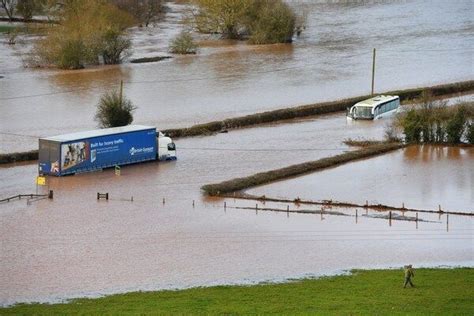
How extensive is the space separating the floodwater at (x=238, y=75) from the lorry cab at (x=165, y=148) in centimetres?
366

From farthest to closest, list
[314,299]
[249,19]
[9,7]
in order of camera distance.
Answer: [9,7]
[249,19]
[314,299]

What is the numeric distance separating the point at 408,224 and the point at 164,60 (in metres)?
27.6

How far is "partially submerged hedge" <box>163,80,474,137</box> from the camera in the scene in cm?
3453

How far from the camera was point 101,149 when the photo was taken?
29.8m

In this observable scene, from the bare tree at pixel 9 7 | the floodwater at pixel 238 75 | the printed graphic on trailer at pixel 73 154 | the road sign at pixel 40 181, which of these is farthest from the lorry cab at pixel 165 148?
the bare tree at pixel 9 7

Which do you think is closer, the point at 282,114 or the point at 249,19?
the point at 282,114

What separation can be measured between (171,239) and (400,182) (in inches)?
279

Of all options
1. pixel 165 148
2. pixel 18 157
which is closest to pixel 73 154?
pixel 18 157

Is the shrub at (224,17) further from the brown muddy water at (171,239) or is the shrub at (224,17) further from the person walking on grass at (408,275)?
the person walking on grass at (408,275)

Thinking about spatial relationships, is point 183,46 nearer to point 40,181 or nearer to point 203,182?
point 203,182

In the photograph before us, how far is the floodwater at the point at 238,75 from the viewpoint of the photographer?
37.8 metres

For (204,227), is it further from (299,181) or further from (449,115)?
(449,115)

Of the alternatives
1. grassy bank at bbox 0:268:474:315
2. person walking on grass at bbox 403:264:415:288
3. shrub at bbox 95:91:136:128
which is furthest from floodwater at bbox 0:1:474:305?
person walking on grass at bbox 403:264:415:288

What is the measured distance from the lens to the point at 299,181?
28.1 metres
